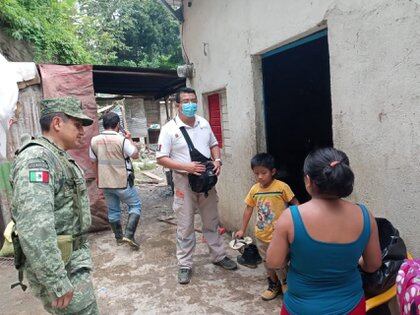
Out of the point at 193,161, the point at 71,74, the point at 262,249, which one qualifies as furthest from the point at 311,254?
the point at 71,74

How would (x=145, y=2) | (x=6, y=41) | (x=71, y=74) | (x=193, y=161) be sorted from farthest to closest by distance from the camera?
1. (x=145, y=2)
2. (x=6, y=41)
3. (x=71, y=74)
4. (x=193, y=161)

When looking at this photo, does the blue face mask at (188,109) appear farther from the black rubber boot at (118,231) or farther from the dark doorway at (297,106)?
→ the black rubber boot at (118,231)

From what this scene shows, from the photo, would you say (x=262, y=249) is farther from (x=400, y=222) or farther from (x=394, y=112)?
(x=394, y=112)

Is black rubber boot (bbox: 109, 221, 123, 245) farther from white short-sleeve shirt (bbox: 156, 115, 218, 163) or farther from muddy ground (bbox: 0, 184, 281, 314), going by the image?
white short-sleeve shirt (bbox: 156, 115, 218, 163)

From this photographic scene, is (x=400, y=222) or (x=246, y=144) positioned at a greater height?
(x=246, y=144)

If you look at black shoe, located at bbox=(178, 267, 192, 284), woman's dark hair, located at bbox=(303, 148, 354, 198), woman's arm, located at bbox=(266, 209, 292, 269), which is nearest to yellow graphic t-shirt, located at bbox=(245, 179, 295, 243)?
black shoe, located at bbox=(178, 267, 192, 284)

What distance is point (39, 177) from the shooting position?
67.0 inches

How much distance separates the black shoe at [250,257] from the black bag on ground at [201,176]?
888mm

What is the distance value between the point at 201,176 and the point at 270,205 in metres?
0.76

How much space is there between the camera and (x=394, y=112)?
2.21m

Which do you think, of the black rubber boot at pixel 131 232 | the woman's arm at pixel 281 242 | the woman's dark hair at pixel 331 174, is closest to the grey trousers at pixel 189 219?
the black rubber boot at pixel 131 232

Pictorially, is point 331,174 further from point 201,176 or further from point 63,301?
point 201,176

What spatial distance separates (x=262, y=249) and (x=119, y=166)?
261 cm

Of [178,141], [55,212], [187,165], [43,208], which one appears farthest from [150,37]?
[43,208]
